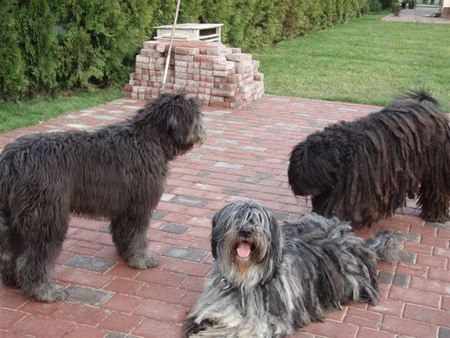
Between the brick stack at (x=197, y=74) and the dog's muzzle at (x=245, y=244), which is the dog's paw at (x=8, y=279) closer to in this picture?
the dog's muzzle at (x=245, y=244)

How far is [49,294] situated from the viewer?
3607mm

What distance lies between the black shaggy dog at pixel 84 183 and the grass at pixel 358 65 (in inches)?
224

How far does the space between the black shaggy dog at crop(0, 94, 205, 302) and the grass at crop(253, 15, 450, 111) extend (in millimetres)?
5685

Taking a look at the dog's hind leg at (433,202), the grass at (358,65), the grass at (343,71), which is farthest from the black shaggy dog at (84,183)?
the grass at (358,65)

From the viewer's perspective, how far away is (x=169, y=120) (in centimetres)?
389

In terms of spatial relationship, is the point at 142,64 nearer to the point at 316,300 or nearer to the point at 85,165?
the point at 85,165

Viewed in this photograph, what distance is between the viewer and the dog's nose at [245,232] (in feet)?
9.96

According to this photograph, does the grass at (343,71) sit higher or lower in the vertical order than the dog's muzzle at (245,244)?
lower

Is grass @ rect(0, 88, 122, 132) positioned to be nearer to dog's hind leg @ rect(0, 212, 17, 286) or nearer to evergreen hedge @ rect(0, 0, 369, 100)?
evergreen hedge @ rect(0, 0, 369, 100)

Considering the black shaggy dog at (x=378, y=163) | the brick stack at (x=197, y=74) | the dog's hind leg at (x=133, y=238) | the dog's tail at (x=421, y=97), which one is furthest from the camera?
the brick stack at (x=197, y=74)

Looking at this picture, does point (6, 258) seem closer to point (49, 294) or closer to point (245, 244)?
point (49, 294)

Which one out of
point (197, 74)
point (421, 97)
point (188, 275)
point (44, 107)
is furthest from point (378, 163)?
point (44, 107)

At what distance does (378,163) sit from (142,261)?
6.48ft

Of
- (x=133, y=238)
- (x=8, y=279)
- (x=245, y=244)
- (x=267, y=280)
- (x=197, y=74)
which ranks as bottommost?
(x=8, y=279)
